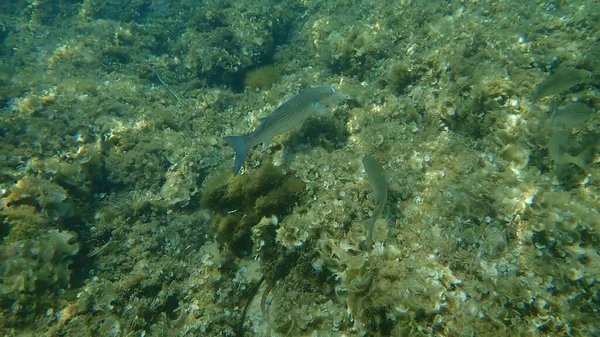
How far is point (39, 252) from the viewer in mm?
3221

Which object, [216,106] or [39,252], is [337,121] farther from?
[39,252]

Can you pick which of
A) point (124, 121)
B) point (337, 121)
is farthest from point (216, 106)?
point (337, 121)

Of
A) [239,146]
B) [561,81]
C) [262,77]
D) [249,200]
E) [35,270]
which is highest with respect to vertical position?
[239,146]

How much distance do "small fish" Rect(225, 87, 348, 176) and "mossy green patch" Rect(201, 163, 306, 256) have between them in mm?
347

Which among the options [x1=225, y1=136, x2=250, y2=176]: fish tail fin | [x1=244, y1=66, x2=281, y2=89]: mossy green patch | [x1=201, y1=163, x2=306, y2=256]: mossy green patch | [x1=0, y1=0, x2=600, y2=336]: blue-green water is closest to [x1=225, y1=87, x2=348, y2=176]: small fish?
[x1=225, y1=136, x2=250, y2=176]: fish tail fin

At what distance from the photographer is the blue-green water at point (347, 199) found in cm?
239

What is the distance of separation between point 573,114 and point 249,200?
11.7 ft

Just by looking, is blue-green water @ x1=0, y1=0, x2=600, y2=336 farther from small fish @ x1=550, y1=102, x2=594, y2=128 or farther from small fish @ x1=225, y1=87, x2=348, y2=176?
small fish @ x1=225, y1=87, x2=348, y2=176

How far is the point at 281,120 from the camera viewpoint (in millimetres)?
3283

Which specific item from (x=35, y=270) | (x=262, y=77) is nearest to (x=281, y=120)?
(x=35, y=270)

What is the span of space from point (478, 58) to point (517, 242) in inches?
118

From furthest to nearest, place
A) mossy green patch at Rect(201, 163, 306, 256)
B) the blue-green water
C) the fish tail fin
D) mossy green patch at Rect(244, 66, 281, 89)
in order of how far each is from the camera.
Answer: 1. mossy green patch at Rect(244, 66, 281, 89)
2. mossy green patch at Rect(201, 163, 306, 256)
3. the fish tail fin
4. the blue-green water

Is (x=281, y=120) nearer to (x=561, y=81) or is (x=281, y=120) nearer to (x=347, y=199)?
(x=347, y=199)

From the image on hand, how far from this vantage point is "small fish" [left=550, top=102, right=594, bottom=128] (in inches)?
106
